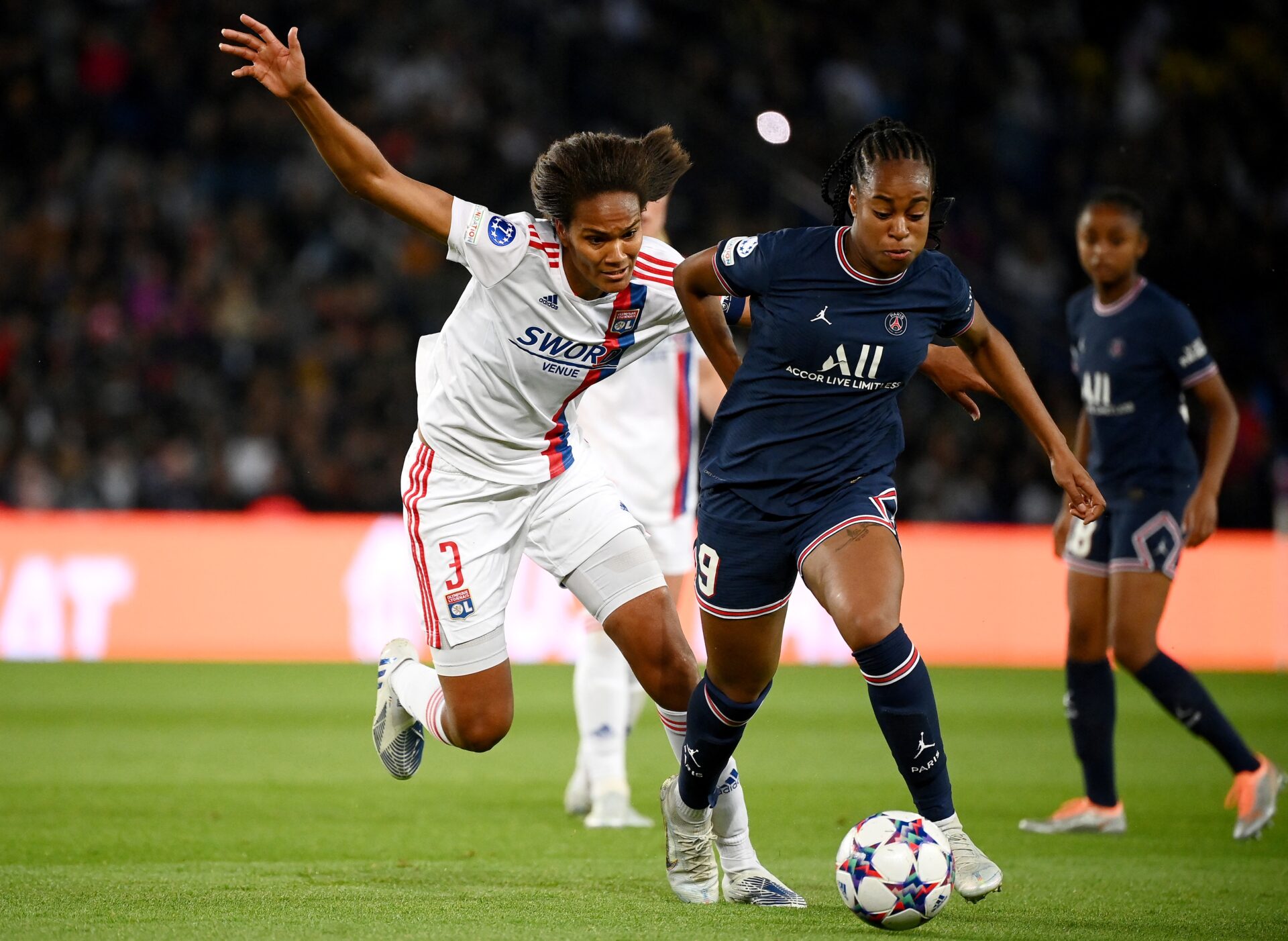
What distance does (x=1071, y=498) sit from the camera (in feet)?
15.0

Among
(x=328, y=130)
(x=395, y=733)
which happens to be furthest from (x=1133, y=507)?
(x=328, y=130)

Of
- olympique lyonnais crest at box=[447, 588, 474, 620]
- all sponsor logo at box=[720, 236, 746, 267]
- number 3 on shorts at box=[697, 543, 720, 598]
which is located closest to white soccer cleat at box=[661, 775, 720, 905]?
number 3 on shorts at box=[697, 543, 720, 598]

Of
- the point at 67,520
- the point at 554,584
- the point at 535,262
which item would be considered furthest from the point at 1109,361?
the point at 67,520

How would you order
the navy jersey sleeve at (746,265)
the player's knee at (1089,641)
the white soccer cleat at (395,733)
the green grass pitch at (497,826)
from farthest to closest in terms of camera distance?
the player's knee at (1089,641) < the white soccer cleat at (395,733) < the navy jersey sleeve at (746,265) < the green grass pitch at (497,826)

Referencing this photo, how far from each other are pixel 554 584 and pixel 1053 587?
14.0 ft

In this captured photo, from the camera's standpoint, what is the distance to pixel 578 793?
658 centimetres

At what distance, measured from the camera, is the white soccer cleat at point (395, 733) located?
5.59m

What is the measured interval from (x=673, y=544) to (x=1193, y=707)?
7.21ft

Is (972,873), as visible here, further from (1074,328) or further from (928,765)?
(1074,328)

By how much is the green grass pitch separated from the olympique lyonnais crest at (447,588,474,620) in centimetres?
82

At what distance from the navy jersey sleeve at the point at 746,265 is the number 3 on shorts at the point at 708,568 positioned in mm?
747

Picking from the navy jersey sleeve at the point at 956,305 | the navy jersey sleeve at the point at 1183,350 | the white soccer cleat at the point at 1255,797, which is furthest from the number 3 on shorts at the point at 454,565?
the white soccer cleat at the point at 1255,797

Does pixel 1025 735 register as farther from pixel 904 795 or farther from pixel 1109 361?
pixel 1109 361

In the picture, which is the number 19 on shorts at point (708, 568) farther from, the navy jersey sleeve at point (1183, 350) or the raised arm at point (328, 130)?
the navy jersey sleeve at point (1183, 350)
